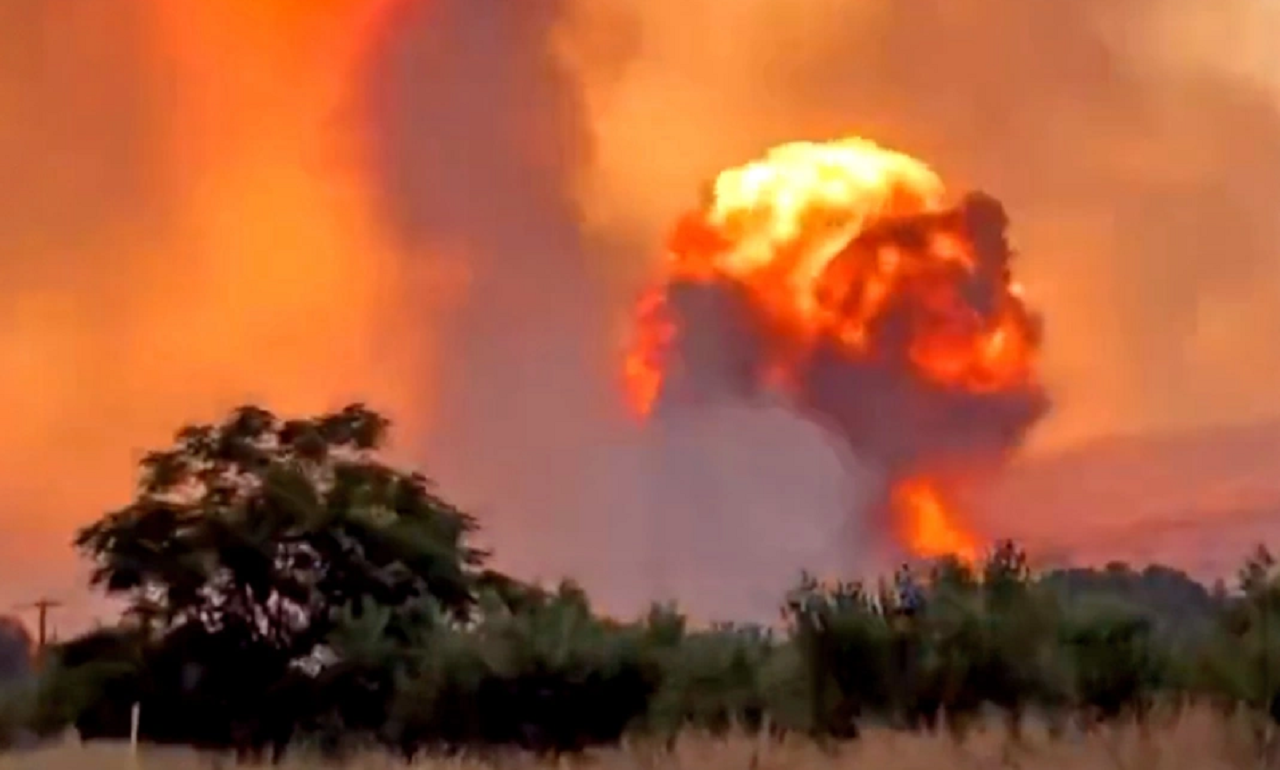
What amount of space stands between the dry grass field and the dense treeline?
42.6 inches

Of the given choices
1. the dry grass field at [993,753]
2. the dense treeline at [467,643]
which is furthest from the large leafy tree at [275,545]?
the dry grass field at [993,753]

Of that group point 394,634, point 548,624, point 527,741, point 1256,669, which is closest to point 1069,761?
point 1256,669

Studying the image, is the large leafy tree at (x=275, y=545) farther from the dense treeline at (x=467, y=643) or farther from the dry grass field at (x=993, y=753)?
the dry grass field at (x=993, y=753)

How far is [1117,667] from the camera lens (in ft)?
75.0

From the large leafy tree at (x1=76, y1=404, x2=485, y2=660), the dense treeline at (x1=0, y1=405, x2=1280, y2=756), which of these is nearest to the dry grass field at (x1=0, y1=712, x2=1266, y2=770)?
the dense treeline at (x1=0, y1=405, x2=1280, y2=756)

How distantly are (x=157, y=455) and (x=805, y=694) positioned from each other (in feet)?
102

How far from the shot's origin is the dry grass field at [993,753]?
1452 cm

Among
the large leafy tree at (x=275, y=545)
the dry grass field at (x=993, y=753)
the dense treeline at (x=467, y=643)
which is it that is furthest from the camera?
the large leafy tree at (x=275, y=545)

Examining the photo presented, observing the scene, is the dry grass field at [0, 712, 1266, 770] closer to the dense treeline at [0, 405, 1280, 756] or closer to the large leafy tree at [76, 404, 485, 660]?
the dense treeline at [0, 405, 1280, 756]

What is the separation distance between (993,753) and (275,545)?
35.1 meters

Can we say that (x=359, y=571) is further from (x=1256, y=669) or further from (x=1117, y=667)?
(x=1256, y=669)

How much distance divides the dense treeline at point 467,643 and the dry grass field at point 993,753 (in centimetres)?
108

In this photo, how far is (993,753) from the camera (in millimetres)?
15328

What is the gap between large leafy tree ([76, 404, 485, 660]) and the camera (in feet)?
158
